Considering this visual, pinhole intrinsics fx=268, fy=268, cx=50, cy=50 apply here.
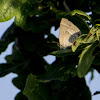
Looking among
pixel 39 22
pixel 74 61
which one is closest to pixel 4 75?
pixel 39 22

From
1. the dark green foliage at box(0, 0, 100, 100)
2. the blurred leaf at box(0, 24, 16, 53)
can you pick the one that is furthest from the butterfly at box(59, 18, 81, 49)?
the blurred leaf at box(0, 24, 16, 53)

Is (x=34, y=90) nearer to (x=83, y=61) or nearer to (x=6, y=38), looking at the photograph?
(x=83, y=61)

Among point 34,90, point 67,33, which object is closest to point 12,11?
point 67,33

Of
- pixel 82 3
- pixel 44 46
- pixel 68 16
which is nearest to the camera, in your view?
pixel 68 16

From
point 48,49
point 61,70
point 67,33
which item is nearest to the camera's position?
point 67,33

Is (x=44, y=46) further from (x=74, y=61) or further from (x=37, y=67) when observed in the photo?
(x=74, y=61)

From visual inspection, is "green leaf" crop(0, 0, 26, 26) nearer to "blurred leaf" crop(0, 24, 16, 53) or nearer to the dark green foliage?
the dark green foliage

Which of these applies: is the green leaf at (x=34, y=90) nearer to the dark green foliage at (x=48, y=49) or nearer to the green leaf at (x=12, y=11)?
the dark green foliage at (x=48, y=49)

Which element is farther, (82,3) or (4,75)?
(4,75)
